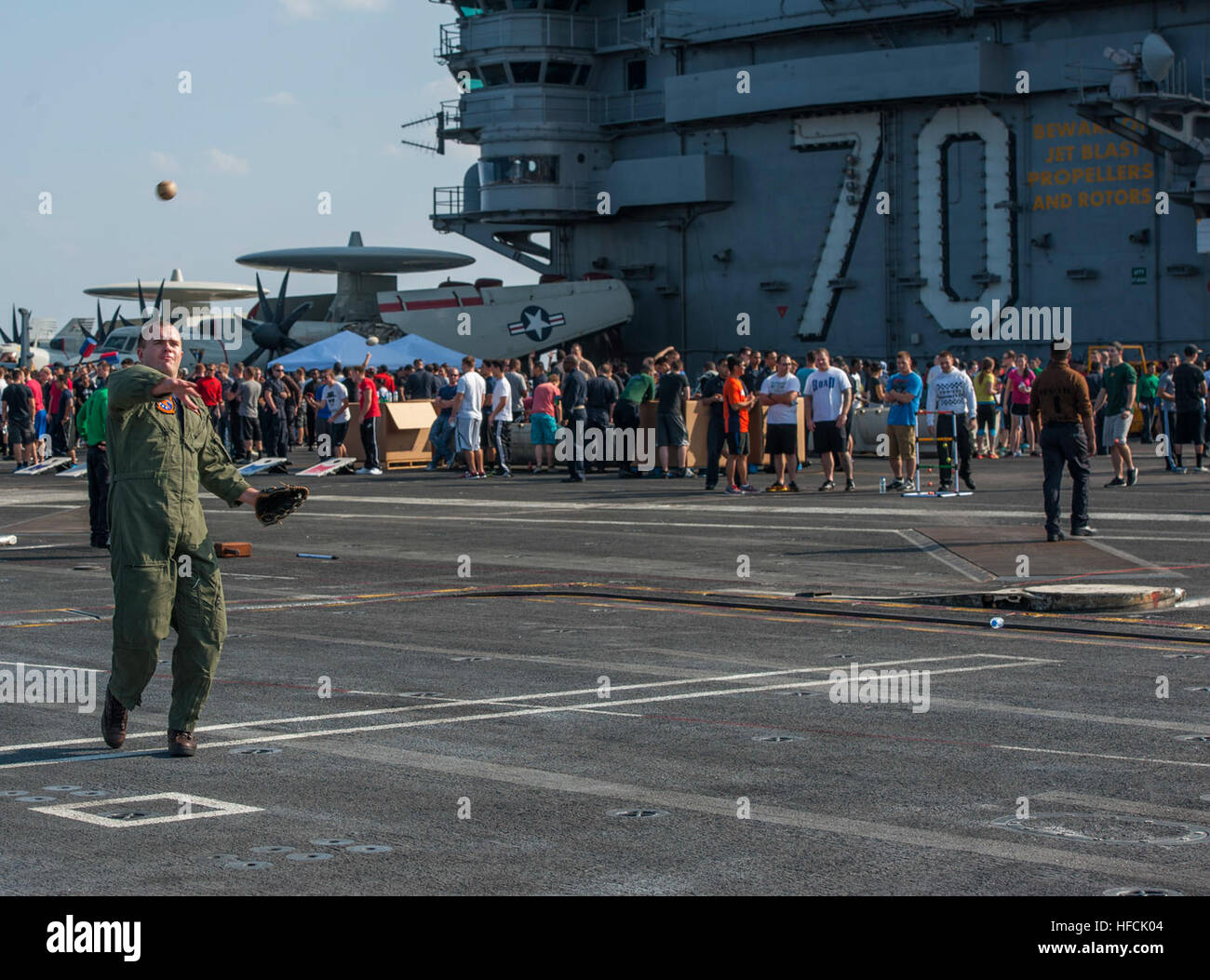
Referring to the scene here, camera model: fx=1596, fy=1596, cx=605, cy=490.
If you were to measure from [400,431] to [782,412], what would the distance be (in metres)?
10.5

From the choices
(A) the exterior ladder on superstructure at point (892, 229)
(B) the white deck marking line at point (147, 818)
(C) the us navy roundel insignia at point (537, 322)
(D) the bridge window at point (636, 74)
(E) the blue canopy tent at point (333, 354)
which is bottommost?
(B) the white deck marking line at point (147, 818)

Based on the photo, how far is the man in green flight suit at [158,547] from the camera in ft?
23.2

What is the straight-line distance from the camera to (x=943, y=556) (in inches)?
598

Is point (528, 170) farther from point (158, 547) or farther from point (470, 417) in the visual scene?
point (158, 547)

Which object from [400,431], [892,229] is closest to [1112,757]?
[400,431]

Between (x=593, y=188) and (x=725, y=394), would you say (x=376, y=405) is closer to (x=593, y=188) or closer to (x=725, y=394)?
(x=725, y=394)

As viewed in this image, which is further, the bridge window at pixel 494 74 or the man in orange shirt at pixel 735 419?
the bridge window at pixel 494 74

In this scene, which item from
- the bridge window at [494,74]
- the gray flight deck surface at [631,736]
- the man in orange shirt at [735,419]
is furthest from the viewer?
the bridge window at [494,74]

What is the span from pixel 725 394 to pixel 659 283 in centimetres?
3217

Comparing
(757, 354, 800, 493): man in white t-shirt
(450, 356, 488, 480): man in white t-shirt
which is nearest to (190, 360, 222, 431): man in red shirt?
(450, 356, 488, 480): man in white t-shirt

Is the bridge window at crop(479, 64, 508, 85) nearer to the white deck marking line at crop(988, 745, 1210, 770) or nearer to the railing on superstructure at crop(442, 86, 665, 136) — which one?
the railing on superstructure at crop(442, 86, 665, 136)

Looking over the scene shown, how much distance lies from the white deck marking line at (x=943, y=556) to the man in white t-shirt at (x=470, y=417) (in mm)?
11024

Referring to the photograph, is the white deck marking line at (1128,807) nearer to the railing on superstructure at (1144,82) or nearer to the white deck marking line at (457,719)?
the white deck marking line at (457,719)

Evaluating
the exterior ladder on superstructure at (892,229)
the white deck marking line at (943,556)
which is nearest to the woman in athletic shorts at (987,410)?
the white deck marking line at (943,556)
